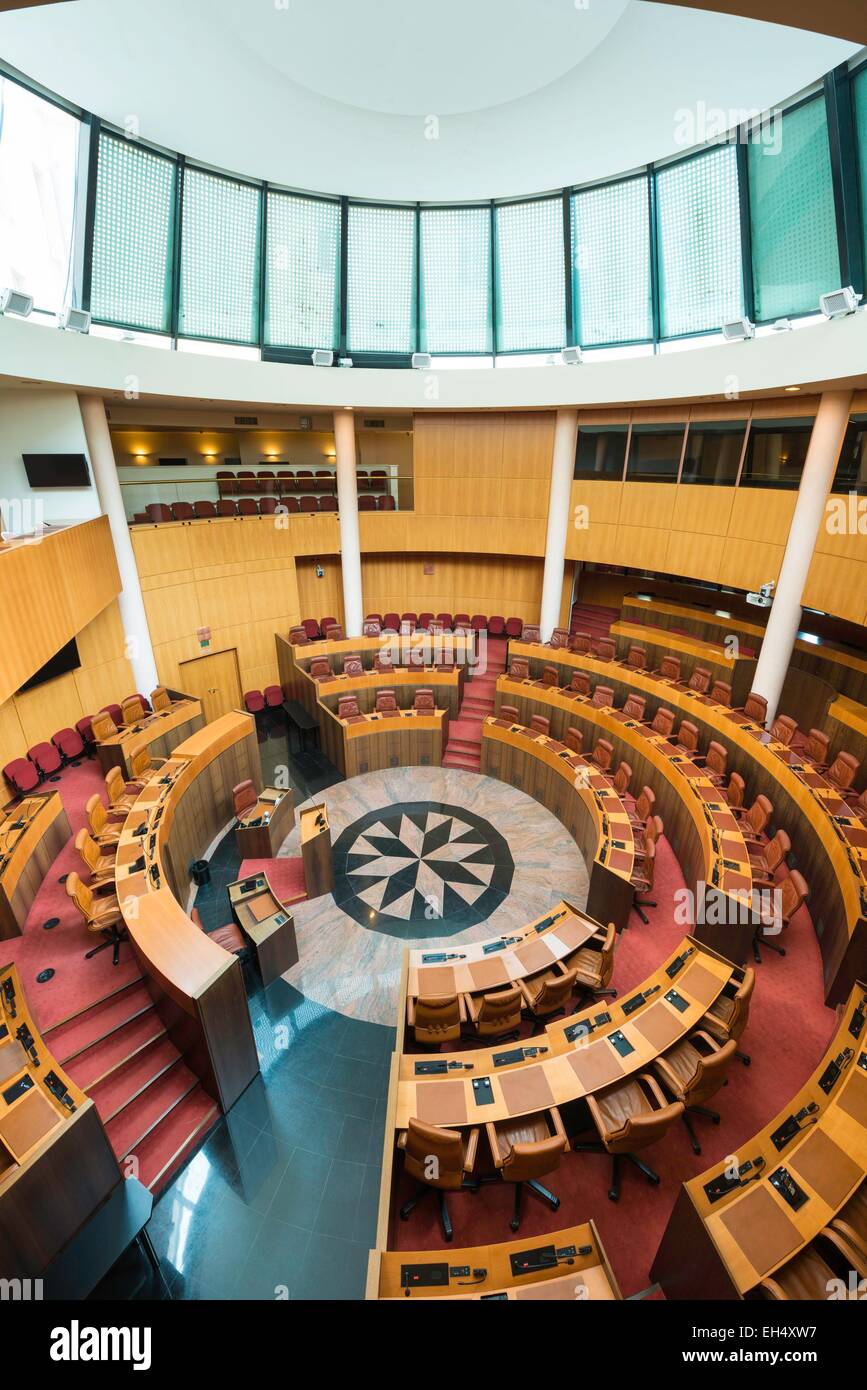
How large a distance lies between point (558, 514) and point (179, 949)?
1200 centimetres

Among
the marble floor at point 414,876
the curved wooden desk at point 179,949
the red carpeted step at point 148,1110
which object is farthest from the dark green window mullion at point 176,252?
the red carpeted step at point 148,1110

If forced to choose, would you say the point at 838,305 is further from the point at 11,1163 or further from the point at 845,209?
the point at 11,1163

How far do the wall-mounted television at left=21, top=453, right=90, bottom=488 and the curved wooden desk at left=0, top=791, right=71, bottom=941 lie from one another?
551 cm

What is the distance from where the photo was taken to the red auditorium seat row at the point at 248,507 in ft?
41.7

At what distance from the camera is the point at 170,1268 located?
4.55m

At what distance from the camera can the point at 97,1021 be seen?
595cm

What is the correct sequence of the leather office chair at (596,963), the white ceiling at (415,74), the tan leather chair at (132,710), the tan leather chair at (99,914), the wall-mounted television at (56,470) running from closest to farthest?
the leather office chair at (596,963) < the tan leather chair at (99,914) < the white ceiling at (415,74) < the wall-mounted television at (56,470) < the tan leather chair at (132,710)

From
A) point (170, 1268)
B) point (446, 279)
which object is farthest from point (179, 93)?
point (170, 1268)

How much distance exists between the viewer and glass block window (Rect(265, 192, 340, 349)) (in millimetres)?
11617

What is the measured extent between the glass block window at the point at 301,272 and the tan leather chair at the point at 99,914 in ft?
38.6

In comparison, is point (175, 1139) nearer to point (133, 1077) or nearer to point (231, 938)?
point (133, 1077)

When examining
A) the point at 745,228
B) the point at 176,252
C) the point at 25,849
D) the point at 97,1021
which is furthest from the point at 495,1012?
the point at 176,252

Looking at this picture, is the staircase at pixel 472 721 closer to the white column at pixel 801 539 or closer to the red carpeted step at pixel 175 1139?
the white column at pixel 801 539

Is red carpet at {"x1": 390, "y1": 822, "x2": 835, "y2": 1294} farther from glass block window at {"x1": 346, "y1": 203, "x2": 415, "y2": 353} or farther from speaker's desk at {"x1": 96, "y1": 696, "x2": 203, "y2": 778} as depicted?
glass block window at {"x1": 346, "y1": 203, "x2": 415, "y2": 353}
